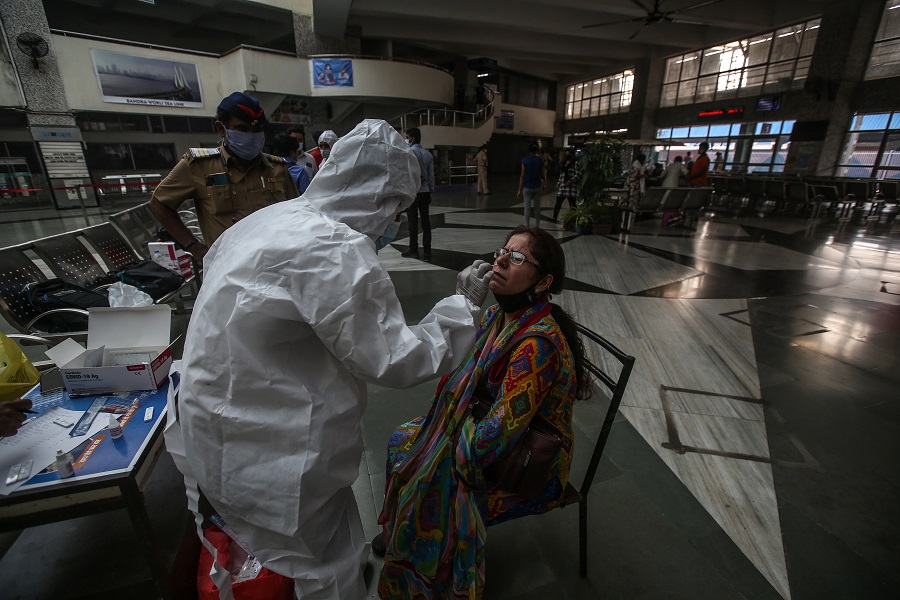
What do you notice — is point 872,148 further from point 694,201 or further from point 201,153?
point 201,153

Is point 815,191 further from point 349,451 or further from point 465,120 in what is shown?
point 349,451

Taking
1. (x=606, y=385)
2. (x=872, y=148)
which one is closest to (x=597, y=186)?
(x=606, y=385)

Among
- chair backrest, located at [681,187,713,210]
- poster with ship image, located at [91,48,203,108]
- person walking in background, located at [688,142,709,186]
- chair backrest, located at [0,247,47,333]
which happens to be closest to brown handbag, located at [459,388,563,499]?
chair backrest, located at [0,247,47,333]

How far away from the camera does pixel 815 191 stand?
11.0 metres

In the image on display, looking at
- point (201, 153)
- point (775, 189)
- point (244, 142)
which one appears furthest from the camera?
point (775, 189)

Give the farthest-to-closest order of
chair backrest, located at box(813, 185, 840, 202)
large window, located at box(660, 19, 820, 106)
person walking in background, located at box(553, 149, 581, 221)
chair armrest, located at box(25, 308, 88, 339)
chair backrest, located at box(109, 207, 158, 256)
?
large window, located at box(660, 19, 820, 106), chair backrest, located at box(813, 185, 840, 202), person walking in background, located at box(553, 149, 581, 221), chair backrest, located at box(109, 207, 158, 256), chair armrest, located at box(25, 308, 88, 339)

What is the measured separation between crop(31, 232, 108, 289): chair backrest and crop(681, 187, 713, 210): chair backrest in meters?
9.43

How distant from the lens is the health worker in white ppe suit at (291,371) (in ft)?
3.13

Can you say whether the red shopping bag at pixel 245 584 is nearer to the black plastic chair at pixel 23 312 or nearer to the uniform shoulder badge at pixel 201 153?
the black plastic chair at pixel 23 312

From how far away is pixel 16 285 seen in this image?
8.48ft

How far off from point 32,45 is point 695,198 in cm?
1554

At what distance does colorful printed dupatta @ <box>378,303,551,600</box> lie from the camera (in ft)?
4.06

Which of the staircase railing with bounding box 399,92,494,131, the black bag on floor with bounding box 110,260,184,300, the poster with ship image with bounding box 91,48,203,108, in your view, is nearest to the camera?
the black bag on floor with bounding box 110,260,184,300

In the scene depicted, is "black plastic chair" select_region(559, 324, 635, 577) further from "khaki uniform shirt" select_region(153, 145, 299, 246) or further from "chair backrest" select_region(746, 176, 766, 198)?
"chair backrest" select_region(746, 176, 766, 198)
